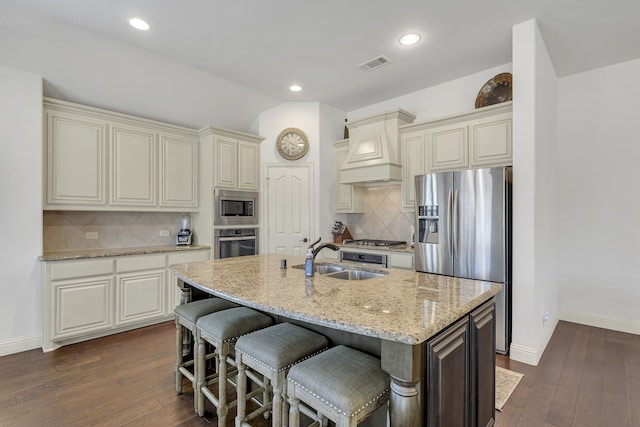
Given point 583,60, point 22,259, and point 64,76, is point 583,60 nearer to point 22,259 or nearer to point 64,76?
point 64,76

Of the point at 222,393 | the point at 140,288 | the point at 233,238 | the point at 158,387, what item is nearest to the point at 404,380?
the point at 222,393

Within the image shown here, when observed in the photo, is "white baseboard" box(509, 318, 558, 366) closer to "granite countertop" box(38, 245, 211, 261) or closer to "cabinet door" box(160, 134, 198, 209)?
"granite countertop" box(38, 245, 211, 261)

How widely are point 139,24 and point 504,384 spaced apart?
13.7 ft

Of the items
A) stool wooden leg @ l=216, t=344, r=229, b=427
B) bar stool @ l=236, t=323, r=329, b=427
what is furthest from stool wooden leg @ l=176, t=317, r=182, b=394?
bar stool @ l=236, t=323, r=329, b=427

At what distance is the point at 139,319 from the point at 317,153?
9.96 feet

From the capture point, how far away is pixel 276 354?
4.72 feet

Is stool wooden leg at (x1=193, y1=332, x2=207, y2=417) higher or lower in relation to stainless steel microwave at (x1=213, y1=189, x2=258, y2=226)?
lower

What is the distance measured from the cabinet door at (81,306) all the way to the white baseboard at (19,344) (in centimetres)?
22

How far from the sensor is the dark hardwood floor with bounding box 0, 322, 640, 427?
6.42ft

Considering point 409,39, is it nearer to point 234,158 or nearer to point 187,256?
point 234,158

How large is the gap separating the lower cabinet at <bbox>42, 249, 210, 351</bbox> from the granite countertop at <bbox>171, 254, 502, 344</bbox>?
5.17 feet

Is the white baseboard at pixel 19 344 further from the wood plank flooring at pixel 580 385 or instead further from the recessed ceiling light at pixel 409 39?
the recessed ceiling light at pixel 409 39

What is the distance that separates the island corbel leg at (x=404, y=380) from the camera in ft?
3.62

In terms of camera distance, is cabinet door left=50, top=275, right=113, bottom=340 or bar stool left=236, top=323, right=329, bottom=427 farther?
cabinet door left=50, top=275, right=113, bottom=340
